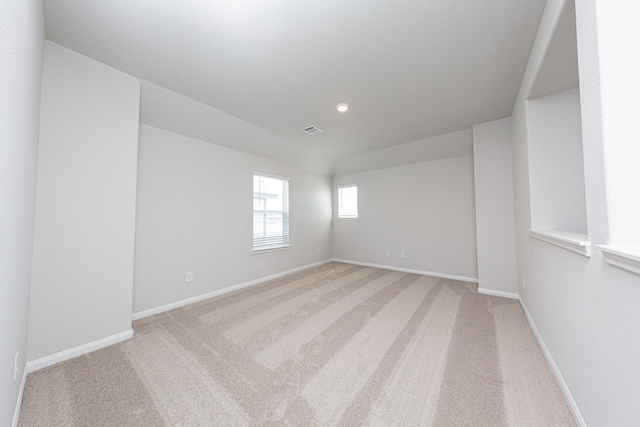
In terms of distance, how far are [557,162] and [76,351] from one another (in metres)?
4.38

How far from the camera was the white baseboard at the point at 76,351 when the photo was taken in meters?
1.60

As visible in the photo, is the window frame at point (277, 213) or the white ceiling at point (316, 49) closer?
the white ceiling at point (316, 49)

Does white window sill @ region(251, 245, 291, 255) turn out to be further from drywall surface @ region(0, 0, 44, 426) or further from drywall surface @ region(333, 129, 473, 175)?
drywall surface @ region(0, 0, 44, 426)

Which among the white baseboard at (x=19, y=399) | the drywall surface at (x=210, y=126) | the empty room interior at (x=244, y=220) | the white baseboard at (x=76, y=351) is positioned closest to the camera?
the empty room interior at (x=244, y=220)

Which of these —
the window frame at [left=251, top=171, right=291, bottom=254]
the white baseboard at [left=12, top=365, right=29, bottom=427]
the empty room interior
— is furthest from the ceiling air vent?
the white baseboard at [left=12, top=365, right=29, bottom=427]

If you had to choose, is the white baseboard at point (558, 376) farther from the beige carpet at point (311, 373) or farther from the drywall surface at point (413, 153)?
Answer: the drywall surface at point (413, 153)

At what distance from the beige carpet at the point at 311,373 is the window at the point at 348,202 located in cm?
299

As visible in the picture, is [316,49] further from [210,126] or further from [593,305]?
[593,305]

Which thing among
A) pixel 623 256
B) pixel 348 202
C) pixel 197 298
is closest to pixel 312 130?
pixel 348 202

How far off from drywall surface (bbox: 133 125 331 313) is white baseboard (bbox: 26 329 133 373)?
51 cm

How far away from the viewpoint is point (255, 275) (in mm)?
3701

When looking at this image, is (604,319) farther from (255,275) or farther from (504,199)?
(255,275)

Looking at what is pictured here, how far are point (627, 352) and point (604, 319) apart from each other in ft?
0.63

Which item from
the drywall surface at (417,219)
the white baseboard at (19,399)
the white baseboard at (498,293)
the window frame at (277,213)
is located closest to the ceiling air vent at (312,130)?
the window frame at (277,213)
